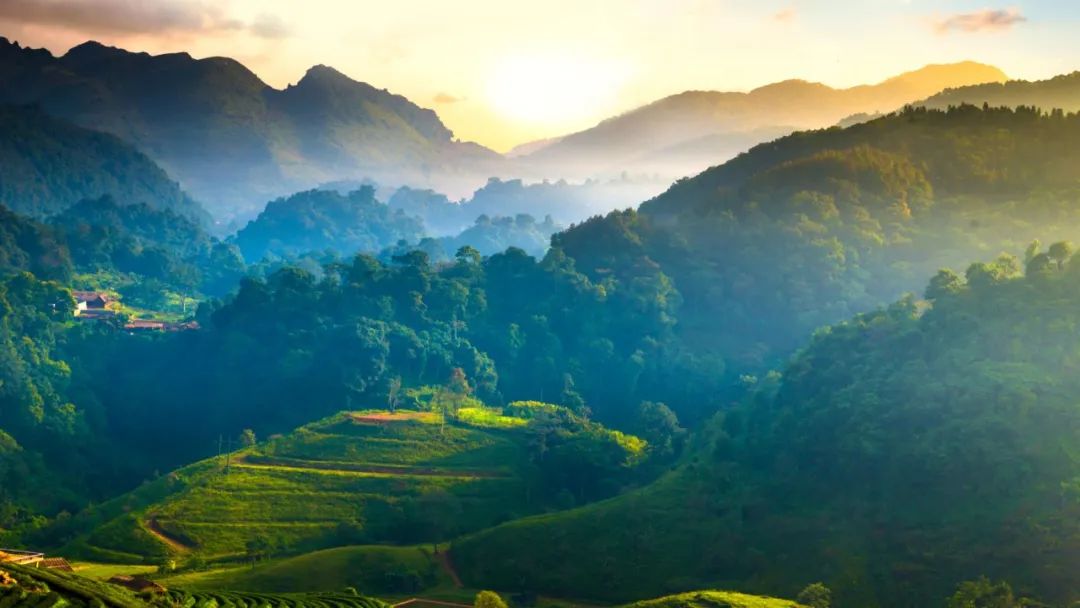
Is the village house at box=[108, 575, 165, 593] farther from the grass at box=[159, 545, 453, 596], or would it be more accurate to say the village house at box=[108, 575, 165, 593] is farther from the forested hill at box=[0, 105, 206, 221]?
the forested hill at box=[0, 105, 206, 221]

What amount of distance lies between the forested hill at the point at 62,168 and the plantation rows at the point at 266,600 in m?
120

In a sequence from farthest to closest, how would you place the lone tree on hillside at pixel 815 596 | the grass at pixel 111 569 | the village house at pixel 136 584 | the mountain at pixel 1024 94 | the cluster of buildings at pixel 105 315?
1. the mountain at pixel 1024 94
2. the cluster of buildings at pixel 105 315
3. the grass at pixel 111 569
4. the lone tree on hillside at pixel 815 596
5. the village house at pixel 136 584

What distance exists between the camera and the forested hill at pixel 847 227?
79.1 metres

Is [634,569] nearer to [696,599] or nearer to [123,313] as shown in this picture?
[696,599]

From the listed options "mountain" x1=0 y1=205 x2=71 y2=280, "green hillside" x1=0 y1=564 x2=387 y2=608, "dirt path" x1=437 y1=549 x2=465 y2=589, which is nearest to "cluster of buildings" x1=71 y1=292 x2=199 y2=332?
"mountain" x1=0 y1=205 x2=71 y2=280

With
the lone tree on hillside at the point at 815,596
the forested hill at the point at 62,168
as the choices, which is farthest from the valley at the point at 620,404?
the forested hill at the point at 62,168

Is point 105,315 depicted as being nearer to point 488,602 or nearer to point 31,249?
point 31,249

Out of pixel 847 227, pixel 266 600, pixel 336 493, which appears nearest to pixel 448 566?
pixel 336 493

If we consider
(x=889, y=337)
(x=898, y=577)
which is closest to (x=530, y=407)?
(x=889, y=337)

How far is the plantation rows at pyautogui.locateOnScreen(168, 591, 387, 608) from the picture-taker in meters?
32.7

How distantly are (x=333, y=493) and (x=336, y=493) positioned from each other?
6.0 inches

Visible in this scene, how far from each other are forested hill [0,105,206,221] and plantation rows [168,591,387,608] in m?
120

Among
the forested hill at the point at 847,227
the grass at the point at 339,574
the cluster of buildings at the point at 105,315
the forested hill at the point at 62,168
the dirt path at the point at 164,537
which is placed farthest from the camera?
the forested hill at the point at 62,168

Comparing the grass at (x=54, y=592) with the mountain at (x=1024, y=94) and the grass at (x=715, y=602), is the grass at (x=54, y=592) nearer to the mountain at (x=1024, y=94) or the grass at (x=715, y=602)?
the grass at (x=715, y=602)
